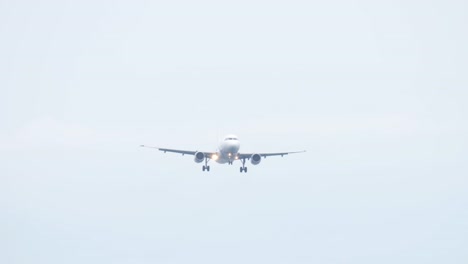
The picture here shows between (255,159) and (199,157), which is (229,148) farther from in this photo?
(255,159)

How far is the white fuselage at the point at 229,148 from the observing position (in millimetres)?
150250

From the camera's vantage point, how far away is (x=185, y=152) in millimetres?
160625

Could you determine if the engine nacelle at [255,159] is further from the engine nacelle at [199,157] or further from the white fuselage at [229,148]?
the engine nacelle at [199,157]

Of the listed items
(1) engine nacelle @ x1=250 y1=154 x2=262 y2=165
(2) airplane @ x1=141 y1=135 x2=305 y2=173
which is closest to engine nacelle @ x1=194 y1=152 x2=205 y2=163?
(2) airplane @ x1=141 y1=135 x2=305 y2=173

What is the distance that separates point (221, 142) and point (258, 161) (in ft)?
23.8

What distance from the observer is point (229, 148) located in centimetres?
15038

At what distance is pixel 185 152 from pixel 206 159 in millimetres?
3806

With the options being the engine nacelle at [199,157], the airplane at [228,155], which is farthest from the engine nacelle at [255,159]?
the engine nacelle at [199,157]

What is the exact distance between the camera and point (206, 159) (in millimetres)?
158500

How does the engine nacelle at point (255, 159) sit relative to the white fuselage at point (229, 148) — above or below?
above

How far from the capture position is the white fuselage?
493 feet

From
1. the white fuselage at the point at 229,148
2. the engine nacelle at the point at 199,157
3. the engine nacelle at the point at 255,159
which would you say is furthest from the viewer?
the engine nacelle at the point at 255,159

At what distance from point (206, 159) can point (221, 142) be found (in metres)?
7.15

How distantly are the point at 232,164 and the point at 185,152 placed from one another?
25.5 feet
